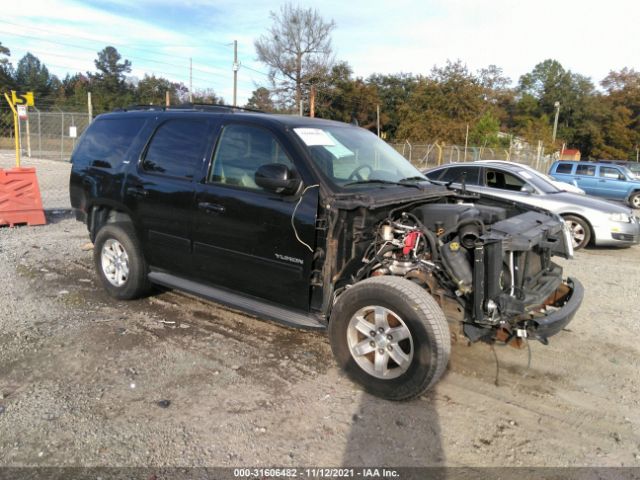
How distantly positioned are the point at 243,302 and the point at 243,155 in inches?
49.5

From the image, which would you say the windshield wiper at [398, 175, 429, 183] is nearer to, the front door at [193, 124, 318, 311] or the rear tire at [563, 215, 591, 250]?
the front door at [193, 124, 318, 311]

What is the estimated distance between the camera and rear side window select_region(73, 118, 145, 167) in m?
5.13

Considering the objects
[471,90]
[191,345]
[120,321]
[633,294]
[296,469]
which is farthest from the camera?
[471,90]

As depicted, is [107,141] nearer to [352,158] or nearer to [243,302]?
[243,302]

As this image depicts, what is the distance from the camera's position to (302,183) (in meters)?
3.79

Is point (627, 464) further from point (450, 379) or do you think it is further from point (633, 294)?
point (633, 294)

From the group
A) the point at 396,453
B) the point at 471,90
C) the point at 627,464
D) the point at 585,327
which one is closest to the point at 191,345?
the point at 396,453

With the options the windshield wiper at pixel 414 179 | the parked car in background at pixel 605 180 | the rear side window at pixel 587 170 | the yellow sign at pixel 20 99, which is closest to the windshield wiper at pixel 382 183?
A: the windshield wiper at pixel 414 179

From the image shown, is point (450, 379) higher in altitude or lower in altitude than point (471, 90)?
lower

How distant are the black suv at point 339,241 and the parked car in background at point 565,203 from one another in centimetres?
499

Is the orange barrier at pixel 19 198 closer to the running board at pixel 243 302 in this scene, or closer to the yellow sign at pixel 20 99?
the yellow sign at pixel 20 99

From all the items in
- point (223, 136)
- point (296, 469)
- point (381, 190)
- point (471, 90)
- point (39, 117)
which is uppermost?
point (471, 90)

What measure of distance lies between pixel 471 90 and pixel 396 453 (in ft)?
166

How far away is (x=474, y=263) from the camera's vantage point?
348 centimetres
